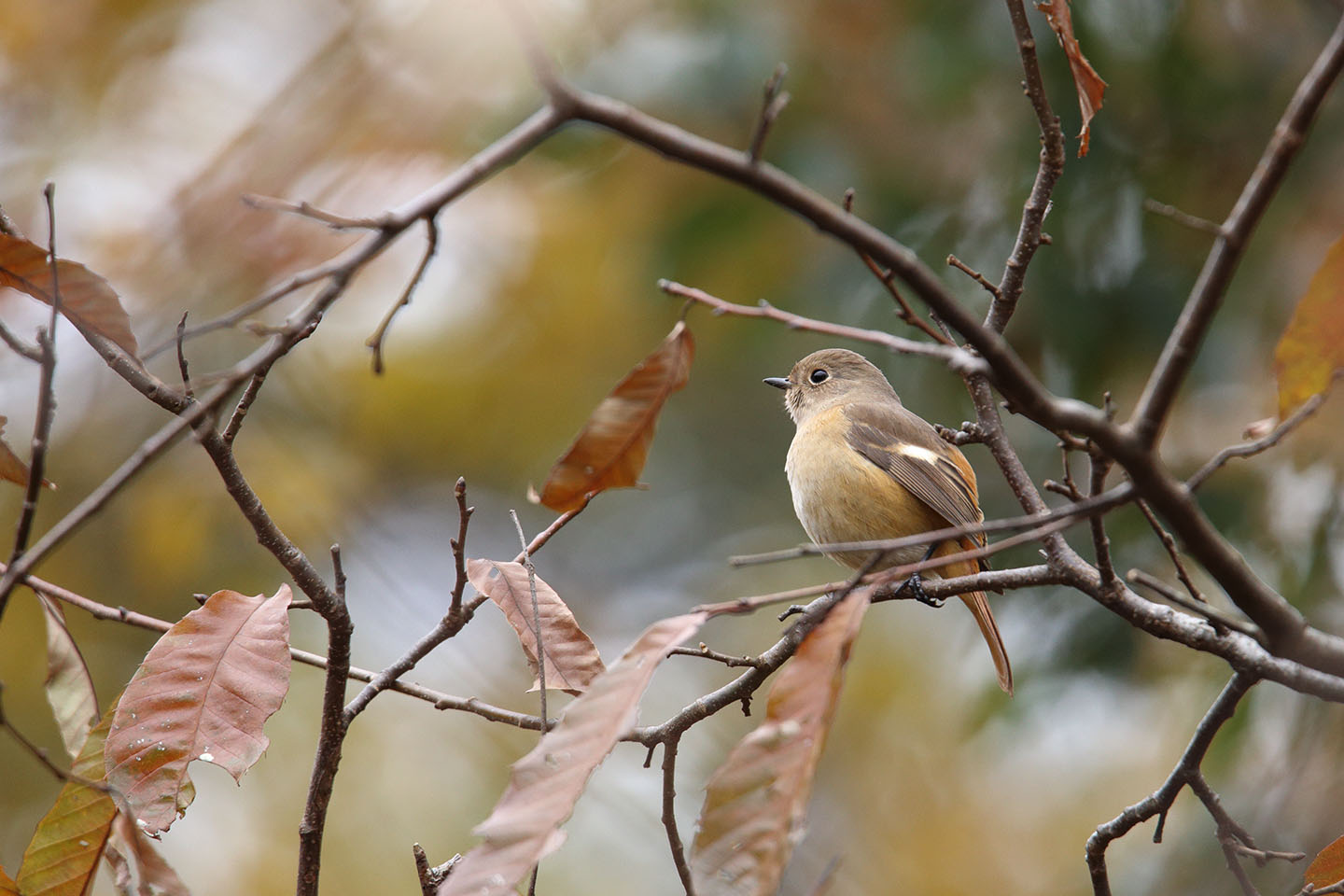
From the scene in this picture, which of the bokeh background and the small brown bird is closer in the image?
the small brown bird

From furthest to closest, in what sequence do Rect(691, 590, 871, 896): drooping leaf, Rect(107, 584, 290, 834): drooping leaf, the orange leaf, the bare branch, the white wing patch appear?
the white wing patch
Rect(107, 584, 290, 834): drooping leaf
the orange leaf
Rect(691, 590, 871, 896): drooping leaf
the bare branch

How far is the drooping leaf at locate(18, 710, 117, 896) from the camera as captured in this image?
6.23 ft

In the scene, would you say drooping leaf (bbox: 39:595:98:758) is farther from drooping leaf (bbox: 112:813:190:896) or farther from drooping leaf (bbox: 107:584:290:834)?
drooping leaf (bbox: 112:813:190:896)

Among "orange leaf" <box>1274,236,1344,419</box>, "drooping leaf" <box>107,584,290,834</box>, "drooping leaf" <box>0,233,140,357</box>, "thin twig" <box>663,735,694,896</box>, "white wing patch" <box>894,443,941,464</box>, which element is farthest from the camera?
"white wing patch" <box>894,443,941,464</box>

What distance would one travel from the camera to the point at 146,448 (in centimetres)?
129

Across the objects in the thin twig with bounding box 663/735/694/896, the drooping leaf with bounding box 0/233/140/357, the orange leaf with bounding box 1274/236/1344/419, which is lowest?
the thin twig with bounding box 663/735/694/896

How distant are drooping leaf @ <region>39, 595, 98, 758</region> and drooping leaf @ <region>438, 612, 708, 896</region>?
1.10 m

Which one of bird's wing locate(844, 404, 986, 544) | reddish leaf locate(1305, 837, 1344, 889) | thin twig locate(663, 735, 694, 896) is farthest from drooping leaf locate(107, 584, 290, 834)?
bird's wing locate(844, 404, 986, 544)

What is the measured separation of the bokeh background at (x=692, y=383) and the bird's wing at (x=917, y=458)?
61 centimetres

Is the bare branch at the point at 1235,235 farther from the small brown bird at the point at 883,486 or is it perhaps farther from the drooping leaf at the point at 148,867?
the small brown bird at the point at 883,486

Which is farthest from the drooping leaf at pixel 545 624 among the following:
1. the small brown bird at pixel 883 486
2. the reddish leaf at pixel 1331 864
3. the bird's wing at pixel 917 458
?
the bird's wing at pixel 917 458

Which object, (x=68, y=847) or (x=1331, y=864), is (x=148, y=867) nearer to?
(x=68, y=847)

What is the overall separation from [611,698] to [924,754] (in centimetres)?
695

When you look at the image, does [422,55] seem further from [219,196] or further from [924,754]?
[924,754]
